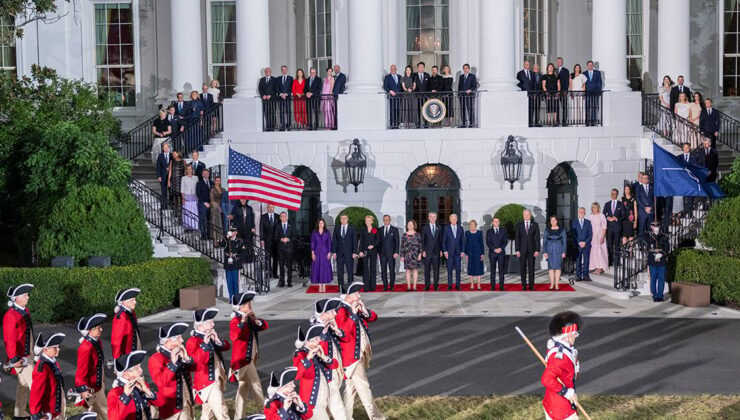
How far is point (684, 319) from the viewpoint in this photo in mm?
23250

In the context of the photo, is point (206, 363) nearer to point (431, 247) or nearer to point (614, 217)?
point (431, 247)

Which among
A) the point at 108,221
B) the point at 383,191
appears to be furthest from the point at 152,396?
the point at 383,191

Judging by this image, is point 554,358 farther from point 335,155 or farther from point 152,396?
point 335,155

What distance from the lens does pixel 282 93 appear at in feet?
104

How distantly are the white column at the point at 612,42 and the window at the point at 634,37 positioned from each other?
4.15 meters

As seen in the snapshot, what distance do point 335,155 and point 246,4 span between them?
16.0 feet

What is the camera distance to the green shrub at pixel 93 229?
25.1m

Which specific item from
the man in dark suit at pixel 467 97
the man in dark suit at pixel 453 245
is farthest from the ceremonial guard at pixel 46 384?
the man in dark suit at pixel 467 97

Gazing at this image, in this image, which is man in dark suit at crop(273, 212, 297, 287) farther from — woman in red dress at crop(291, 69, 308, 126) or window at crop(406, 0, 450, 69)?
window at crop(406, 0, 450, 69)

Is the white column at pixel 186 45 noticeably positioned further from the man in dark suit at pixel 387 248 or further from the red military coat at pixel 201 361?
the red military coat at pixel 201 361

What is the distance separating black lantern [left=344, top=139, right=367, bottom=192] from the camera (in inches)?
1216

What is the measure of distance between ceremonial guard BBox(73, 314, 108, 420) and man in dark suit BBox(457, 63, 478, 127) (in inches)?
684

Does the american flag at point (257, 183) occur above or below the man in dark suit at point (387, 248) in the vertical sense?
above

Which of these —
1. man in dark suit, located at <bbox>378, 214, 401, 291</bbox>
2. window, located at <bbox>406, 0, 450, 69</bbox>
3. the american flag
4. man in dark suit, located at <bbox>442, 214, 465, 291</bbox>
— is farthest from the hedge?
window, located at <bbox>406, 0, 450, 69</bbox>
